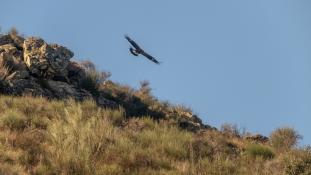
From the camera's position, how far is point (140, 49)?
21.4 meters

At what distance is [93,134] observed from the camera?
1303 cm

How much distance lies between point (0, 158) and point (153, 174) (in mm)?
2693

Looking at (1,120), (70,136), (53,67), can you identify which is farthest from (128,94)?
(70,136)

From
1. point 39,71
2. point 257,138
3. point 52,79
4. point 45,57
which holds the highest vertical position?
point 45,57

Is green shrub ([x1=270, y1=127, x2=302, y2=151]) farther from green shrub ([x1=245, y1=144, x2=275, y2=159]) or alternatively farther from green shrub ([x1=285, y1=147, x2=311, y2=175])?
green shrub ([x1=285, y1=147, x2=311, y2=175])

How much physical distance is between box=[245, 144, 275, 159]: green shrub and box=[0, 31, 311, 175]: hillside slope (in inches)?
0.9

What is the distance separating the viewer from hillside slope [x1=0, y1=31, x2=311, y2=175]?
1237cm

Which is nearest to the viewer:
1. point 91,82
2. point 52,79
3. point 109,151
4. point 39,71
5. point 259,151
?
point 109,151

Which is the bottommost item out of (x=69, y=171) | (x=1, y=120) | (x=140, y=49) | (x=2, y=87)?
(x=69, y=171)

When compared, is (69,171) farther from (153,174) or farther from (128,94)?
(128,94)

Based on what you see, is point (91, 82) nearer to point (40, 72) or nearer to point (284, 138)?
point (40, 72)

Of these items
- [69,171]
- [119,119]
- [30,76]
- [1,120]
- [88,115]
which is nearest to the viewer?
[69,171]

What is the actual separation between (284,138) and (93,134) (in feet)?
22.8

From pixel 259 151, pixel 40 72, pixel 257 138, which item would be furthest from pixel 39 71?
pixel 259 151
